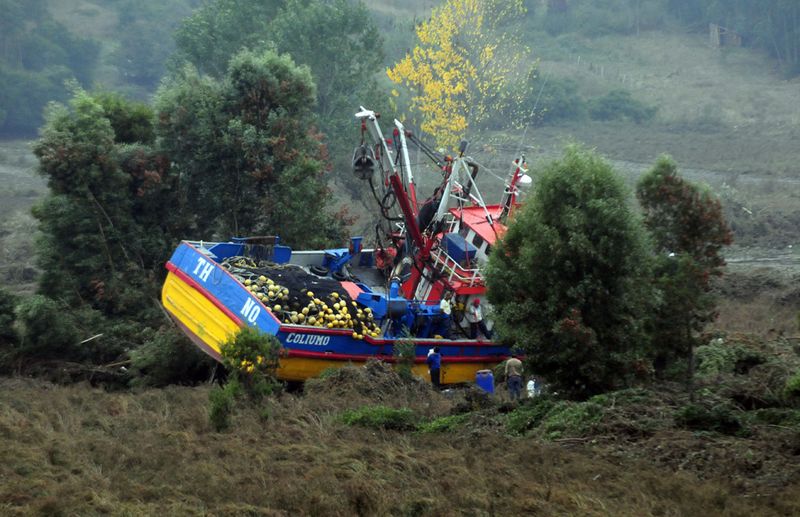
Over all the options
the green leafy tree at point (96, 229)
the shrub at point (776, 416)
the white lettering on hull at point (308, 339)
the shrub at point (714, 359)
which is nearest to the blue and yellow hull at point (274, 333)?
the white lettering on hull at point (308, 339)

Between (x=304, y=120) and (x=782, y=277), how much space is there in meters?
13.4

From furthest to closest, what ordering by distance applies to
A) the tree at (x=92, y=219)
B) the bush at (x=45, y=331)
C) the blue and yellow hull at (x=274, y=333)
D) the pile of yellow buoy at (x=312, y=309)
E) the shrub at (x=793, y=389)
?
the tree at (x=92, y=219)
the bush at (x=45, y=331)
the pile of yellow buoy at (x=312, y=309)
the blue and yellow hull at (x=274, y=333)
the shrub at (x=793, y=389)

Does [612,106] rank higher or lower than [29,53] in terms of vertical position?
higher

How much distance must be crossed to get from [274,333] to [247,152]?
8.21 metres

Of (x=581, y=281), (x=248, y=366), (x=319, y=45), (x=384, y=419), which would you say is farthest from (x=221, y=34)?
(x=384, y=419)

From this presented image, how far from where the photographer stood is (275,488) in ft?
39.0

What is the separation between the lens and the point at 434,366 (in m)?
20.2

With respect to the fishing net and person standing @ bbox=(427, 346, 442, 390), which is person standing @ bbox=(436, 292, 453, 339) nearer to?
person standing @ bbox=(427, 346, 442, 390)

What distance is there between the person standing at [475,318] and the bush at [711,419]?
7877mm

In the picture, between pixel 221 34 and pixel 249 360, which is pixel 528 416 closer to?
pixel 249 360

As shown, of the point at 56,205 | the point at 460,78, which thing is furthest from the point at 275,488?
the point at 460,78

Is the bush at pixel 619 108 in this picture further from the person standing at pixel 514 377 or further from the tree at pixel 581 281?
the tree at pixel 581 281

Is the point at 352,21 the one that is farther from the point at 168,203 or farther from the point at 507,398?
the point at 507,398

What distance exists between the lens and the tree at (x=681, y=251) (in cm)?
1644
